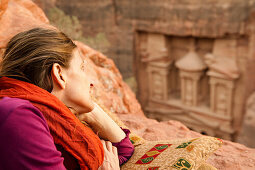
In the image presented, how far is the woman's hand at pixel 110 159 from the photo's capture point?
1363 millimetres

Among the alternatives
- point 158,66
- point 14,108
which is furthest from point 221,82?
point 14,108

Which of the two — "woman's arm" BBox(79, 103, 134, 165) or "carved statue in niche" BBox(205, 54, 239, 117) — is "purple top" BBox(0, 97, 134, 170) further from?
"carved statue in niche" BBox(205, 54, 239, 117)

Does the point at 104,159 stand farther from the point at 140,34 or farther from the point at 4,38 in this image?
the point at 140,34

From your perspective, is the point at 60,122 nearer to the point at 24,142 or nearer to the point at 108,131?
the point at 24,142

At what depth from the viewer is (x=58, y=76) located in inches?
47.8

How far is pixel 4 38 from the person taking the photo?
2494mm

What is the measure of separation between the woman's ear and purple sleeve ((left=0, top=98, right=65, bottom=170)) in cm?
21

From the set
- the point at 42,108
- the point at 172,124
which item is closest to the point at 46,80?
the point at 42,108

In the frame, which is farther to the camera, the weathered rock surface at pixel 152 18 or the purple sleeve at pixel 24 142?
the weathered rock surface at pixel 152 18

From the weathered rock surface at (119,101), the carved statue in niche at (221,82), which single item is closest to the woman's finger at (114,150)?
the weathered rock surface at (119,101)

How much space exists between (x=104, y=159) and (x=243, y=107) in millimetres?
7313

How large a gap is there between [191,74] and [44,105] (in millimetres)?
7910

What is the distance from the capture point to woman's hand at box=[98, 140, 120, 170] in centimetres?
136

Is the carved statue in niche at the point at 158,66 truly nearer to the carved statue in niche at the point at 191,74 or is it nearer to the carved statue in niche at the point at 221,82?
the carved statue in niche at the point at 191,74
